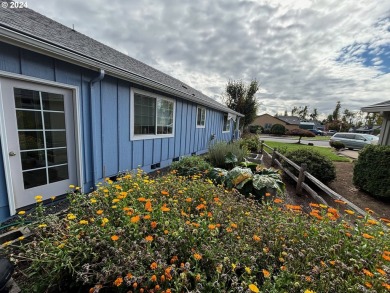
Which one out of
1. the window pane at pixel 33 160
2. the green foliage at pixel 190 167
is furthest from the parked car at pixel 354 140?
the window pane at pixel 33 160

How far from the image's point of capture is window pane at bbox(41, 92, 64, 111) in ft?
9.93

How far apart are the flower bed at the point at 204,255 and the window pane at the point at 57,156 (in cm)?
179

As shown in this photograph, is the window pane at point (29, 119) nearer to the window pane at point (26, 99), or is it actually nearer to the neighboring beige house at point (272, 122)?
the window pane at point (26, 99)

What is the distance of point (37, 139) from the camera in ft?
9.78

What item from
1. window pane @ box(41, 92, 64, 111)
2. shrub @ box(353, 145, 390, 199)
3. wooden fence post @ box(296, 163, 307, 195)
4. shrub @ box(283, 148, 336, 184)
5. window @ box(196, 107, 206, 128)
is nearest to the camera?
window pane @ box(41, 92, 64, 111)

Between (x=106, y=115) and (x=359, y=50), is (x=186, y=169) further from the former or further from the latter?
(x=359, y=50)

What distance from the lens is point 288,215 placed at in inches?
80.8

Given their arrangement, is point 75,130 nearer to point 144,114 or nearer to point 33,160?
point 33,160

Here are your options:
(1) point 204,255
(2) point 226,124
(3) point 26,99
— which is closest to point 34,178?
(3) point 26,99

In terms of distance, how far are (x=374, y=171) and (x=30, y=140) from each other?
8282 mm

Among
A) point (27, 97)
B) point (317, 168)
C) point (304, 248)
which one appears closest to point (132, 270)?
point (304, 248)

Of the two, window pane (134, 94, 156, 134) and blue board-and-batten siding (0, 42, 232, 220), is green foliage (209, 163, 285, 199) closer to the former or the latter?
blue board-and-batten siding (0, 42, 232, 220)

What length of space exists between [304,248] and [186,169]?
330 cm

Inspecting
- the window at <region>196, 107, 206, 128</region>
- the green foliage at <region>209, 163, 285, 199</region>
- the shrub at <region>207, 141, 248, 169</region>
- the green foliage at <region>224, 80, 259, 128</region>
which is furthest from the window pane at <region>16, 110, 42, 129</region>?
the green foliage at <region>224, 80, 259, 128</region>
